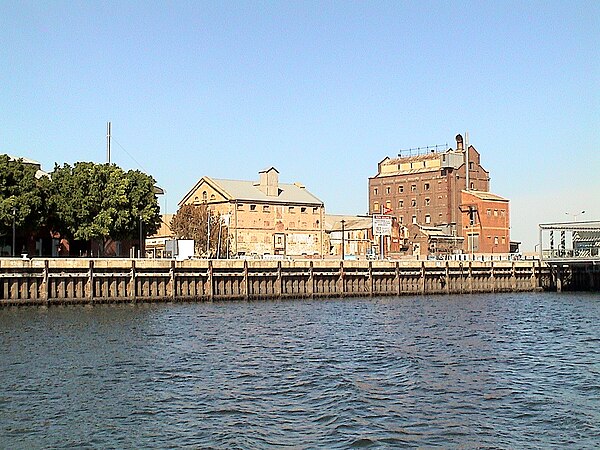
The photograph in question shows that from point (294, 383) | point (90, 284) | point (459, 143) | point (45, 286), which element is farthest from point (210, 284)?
point (459, 143)

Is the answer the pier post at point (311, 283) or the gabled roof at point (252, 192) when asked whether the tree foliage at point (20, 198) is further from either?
the gabled roof at point (252, 192)

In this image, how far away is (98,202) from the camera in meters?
74.5

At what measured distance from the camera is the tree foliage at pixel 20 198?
67.8 meters

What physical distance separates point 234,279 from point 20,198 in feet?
63.9

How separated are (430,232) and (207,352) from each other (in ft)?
297

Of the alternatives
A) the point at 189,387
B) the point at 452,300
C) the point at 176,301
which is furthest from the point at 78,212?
the point at 189,387

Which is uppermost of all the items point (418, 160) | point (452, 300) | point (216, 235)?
point (418, 160)

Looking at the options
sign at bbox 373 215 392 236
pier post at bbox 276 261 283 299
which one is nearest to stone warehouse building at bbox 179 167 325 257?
sign at bbox 373 215 392 236

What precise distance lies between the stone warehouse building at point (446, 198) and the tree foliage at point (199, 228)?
29.9 m

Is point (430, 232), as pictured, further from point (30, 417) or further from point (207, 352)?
point (30, 417)

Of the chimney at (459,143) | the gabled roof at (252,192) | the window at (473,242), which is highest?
the chimney at (459,143)

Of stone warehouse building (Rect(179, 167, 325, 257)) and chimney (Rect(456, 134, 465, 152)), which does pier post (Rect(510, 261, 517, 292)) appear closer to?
stone warehouse building (Rect(179, 167, 325, 257))

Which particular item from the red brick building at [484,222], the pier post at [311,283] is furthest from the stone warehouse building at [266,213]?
the pier post at [311,283]

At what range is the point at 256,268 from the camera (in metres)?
73.6
